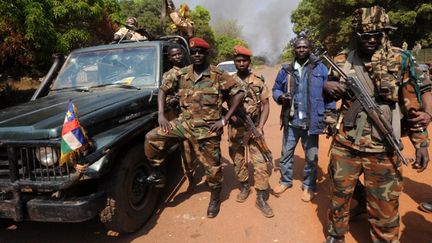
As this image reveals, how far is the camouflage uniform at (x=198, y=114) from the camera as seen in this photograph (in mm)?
3326

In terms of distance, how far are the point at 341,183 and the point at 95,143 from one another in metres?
2.04

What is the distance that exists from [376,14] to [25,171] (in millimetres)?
2899

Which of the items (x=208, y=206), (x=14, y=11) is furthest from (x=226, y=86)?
(x=14, y=11)

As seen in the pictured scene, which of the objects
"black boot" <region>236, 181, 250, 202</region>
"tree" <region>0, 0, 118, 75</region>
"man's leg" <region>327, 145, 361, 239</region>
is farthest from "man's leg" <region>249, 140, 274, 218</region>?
"tree" <region>0, 0, 118, 75</region>

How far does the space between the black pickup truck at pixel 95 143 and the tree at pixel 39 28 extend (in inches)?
158

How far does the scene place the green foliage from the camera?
64.3 feet

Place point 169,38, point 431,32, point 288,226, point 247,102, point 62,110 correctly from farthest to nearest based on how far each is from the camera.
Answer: point 431,32
point 169,38
point 247,102
point 288,226
point 62,110

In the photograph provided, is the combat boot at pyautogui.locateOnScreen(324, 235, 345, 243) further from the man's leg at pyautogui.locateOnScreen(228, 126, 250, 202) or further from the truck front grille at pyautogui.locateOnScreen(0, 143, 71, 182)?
the truck front grille at pyautogui.locateOnScreen(0, 143, 71, 182)

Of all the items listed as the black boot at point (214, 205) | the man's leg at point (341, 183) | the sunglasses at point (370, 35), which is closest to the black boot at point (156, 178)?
the black boot at point (214, 205)

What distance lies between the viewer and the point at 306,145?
392 cm

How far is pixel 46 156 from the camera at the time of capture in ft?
8.73

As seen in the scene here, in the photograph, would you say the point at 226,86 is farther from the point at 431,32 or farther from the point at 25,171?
the point at 431,32

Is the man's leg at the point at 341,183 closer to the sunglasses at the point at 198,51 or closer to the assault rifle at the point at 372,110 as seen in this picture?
the assault rifle at the point at 372,110

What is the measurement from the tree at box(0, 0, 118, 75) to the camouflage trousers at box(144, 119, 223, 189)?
5.68m
